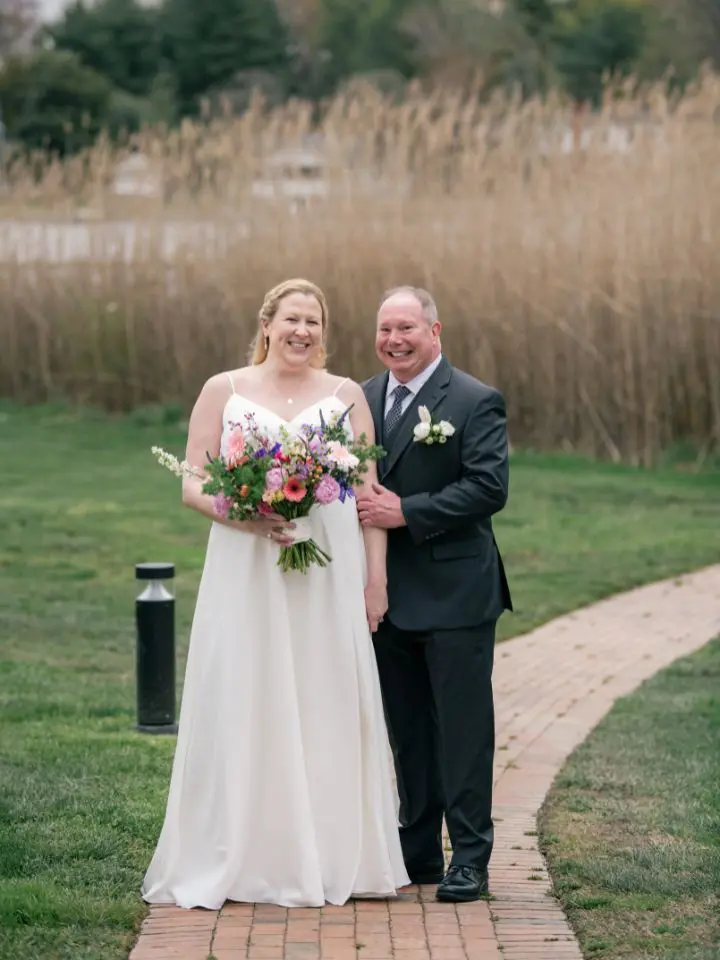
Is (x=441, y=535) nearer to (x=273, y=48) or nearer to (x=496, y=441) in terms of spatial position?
(x=496, y=441)

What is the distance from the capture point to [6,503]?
14.9 metres

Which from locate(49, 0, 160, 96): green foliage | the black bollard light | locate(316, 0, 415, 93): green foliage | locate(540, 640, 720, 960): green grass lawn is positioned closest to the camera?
locate(540, 640, 720, 960): green grass lawn

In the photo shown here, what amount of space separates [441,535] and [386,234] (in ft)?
41.3

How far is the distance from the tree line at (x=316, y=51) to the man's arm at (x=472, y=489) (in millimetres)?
39023

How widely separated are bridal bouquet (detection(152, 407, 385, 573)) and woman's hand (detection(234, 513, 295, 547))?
18 millimetres

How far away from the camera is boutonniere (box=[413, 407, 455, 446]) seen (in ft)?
17.3

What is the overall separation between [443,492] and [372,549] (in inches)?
11.5

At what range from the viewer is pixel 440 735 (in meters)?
5.42

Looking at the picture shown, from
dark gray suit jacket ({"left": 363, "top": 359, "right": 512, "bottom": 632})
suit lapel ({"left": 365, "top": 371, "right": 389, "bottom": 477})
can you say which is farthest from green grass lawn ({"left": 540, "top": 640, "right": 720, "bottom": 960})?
suit lapel ({"left": 365, "top": 371, "right": 389, "bottom": 477})

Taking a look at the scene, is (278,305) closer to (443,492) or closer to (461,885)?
(443,492)

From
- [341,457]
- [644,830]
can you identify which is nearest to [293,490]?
[341,457]

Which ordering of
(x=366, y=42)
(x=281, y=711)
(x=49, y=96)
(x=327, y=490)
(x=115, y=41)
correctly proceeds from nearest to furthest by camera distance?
(x=327, y=490) < (x=281, y=711) < (x=49, y=96) < (x=115, y=41) < (x=366, y=42)

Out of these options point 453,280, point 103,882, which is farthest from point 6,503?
point 103,882

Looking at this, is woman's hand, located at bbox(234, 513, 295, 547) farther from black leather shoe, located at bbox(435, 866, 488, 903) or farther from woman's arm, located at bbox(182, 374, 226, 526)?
black leather shoe, located at bbox(435, 866, 488, 903)
